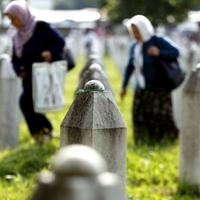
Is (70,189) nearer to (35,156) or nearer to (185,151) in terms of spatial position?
(185,151)

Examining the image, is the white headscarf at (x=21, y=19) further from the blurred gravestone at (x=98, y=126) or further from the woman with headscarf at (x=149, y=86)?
the blurred gravestone at (x=98, y=126)

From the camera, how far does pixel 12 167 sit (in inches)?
345

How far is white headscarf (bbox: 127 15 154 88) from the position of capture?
32.1 feet

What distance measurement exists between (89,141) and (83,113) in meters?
0.17

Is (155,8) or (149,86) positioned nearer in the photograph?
(149,86)

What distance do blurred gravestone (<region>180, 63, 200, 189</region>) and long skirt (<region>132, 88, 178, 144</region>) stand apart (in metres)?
2.70

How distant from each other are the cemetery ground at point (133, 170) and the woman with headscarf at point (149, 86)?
0.22m

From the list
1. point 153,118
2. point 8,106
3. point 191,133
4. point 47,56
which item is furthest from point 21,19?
point 191,133

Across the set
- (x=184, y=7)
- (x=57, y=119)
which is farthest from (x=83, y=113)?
(x=184, y=7)

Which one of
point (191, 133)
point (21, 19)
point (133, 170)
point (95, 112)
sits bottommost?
point (133, 170)

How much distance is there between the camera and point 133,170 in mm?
8883

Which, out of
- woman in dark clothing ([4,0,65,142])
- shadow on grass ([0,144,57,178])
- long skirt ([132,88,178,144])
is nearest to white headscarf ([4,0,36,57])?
woman in dark clothing ([4,0,65,142])

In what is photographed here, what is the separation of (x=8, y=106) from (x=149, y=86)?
169 centimetres

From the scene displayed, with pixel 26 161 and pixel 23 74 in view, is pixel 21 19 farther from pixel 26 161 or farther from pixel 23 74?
pixel 26 161
